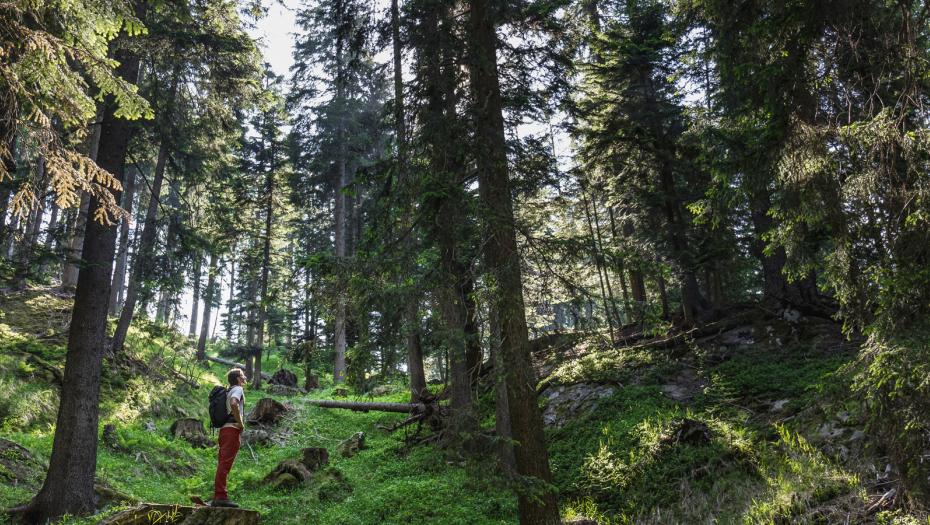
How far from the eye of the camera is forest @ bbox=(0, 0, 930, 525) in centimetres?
518

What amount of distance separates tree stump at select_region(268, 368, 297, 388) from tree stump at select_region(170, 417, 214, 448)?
11444 millimetres

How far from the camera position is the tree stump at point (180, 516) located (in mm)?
5660

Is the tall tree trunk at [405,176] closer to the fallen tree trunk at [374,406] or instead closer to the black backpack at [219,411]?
the black backpack at [219,411]

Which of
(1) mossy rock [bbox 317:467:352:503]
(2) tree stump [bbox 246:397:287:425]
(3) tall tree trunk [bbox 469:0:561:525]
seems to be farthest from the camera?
(2) tree stump [bbox 246:397:287:425]

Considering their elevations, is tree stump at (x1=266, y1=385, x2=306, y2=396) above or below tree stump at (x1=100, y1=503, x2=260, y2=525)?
above

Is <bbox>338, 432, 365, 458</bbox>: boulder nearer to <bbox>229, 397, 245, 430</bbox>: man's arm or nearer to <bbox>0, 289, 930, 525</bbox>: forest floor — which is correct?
<bbox>0, 289, 930, 525</bbox>: forest floor

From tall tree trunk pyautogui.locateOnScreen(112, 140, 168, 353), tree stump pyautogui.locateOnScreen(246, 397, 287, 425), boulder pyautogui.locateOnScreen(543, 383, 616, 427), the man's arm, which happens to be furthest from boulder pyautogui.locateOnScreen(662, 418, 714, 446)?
tall tree trunk pyautogui.locateOnScreen(112, 140, 168, 353)

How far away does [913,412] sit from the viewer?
4.70 m

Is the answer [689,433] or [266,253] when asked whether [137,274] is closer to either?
[266,253]

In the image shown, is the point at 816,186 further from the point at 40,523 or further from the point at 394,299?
the point at 40,523

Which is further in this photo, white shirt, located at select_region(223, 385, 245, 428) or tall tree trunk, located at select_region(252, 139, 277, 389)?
tall tree trunk, located at select_region(252, 139, 277, 389)

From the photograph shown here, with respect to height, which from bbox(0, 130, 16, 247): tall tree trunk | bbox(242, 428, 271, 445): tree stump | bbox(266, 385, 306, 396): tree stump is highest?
bbox(0, 130, 16, 247): tall tree trunk

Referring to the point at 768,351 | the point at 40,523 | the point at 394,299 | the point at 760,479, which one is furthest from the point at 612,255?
the point at 40,523

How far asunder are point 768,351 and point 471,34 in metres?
9.39
